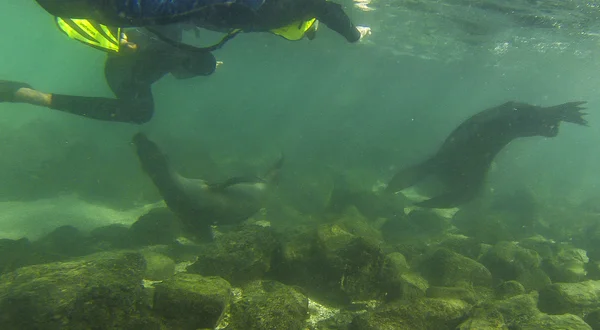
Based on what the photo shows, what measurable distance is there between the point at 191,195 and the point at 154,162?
93 centimetres

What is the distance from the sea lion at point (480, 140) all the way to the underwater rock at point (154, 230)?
625cm

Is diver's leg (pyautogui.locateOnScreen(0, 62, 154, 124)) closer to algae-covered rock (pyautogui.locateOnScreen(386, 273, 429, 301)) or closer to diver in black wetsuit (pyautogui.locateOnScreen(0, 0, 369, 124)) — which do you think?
diver in black wetsuit (pyautogui.locateOnScreen(0, 0, 369, 124))

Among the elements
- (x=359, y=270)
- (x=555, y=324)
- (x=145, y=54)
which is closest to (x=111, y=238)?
(x=145, y=54)

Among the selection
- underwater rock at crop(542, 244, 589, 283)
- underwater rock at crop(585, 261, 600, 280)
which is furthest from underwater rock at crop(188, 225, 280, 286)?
underwater rock at crop(585, 261, 600, 280)

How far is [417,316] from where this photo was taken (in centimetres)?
325

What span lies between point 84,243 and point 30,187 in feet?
24.2

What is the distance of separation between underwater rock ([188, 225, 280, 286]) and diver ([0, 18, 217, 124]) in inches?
89.5

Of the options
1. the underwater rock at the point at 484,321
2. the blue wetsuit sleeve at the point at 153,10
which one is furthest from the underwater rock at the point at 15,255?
the underwater rock at the point at 484,321

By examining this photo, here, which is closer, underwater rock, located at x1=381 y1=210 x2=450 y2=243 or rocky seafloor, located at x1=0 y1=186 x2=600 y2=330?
rocky seafloor, located at x1=0 y1=186 x2=600 y2=330

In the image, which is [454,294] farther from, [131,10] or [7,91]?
[7,91]

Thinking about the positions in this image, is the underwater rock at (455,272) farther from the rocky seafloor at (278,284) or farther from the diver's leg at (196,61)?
the diver's leg at (196,61)

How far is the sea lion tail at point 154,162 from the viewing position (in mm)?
6203

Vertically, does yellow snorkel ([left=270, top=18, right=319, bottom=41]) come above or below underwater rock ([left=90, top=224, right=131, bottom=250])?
above

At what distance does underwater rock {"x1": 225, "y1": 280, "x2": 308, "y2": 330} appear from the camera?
3002mm
